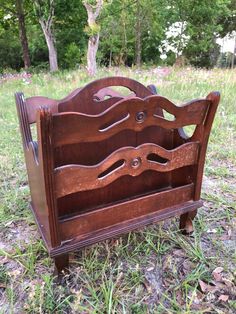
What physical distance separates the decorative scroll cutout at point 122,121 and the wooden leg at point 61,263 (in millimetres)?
519

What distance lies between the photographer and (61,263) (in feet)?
3.94

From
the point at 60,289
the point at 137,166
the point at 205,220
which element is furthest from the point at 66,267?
the point at 205,220

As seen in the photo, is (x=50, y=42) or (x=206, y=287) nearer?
(x=206, y=287)

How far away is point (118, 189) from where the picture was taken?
1.33 metres

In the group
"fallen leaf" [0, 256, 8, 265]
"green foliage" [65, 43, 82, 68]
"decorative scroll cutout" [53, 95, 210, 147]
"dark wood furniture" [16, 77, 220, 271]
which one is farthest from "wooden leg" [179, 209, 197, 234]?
"green foliage" [65, 43, 82, 68]

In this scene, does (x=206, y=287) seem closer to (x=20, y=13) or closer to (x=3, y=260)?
(x=3, y=260)

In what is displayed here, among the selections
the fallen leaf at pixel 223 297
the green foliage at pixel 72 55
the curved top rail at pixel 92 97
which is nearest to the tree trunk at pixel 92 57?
the curved top rail at pixel 92 97

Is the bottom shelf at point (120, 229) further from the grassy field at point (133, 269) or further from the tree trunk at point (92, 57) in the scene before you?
the tree trunk at point (92, 57)

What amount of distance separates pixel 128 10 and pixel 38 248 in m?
12.1

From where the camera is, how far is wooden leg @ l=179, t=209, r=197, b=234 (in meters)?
1.48

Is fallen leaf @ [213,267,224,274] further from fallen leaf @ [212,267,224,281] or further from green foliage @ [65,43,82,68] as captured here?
green foliage @ [65,43,82,68]

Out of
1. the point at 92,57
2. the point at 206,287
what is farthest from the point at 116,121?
the point at 92,57

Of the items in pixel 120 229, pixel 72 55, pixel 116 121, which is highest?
pixel 116 121

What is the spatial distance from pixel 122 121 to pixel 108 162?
17 centimetres
